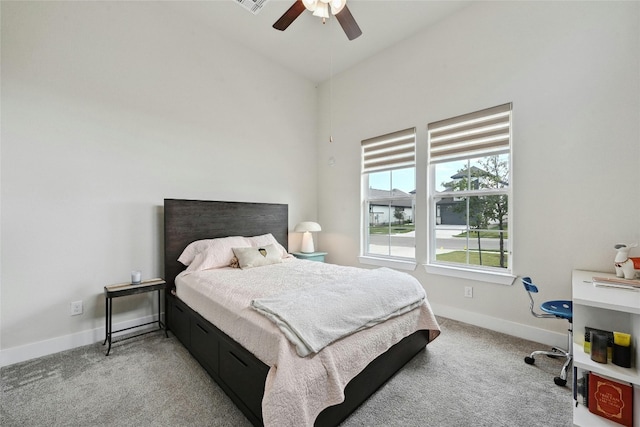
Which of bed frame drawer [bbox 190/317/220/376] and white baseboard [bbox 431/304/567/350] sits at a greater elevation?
bed frame drawer [bbox 190/317/220/376]

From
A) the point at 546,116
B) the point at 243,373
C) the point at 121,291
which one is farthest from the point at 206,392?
the point at 546,116

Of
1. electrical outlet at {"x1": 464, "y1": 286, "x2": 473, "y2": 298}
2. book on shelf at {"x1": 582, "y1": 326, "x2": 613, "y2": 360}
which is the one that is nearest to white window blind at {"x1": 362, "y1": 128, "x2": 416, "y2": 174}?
electrical outlet at {"x1": 464, "y1": 286, "x2": 473, "y2": 298}

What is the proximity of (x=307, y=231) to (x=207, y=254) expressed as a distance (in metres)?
1.63

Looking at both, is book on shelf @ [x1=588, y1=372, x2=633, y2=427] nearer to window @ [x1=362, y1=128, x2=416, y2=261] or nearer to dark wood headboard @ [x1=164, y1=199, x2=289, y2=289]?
window @ [x1=362, y1=128, x2=416, y2=261]

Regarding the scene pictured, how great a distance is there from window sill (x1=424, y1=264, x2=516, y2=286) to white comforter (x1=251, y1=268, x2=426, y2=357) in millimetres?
1043

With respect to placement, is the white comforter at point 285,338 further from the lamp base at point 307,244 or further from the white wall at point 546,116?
the lamp base at point 307,244

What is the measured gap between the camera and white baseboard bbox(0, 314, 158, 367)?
2113 mm

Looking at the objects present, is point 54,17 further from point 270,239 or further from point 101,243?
point 270,239

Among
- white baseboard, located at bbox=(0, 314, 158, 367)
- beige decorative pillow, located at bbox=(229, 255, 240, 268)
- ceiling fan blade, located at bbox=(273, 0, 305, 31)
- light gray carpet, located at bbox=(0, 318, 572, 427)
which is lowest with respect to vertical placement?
light gray carpet, located at bbox=(0, 318, 572, 427)

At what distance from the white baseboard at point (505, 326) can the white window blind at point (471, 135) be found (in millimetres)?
1754

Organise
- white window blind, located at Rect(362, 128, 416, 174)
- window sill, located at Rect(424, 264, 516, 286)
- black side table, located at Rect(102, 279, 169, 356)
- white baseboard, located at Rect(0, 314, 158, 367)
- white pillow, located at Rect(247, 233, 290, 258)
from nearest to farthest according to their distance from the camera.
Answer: white baseboard, located at Rect(0, 314, 158, 367) < black side table, located at Rect(102, 279, 169, 356) < window sill, located at Rect(424, 264, 516, 286) < white pillow, located at Rect(247, 233, 290, 258) < white window blind, located at Rect(362, 128, 416, 174)

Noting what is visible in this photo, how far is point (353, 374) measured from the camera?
1503 millimetres

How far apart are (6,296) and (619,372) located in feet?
13.3

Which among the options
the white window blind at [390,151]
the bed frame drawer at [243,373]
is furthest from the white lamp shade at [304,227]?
the bed frame drawer at [243,373]
